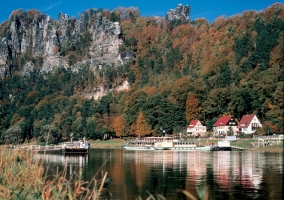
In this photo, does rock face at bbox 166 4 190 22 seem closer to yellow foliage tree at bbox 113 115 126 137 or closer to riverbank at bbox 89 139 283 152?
yellow foliage tree at bbox 113 115 126 137

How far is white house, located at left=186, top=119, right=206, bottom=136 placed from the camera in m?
88.6

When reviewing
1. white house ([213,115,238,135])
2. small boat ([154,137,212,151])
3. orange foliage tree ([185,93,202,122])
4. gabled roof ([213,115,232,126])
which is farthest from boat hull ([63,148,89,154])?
orange foliage tree ([185,93,202,122])

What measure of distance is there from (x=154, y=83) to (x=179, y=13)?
3160 inches

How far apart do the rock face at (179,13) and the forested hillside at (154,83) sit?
7838 mm

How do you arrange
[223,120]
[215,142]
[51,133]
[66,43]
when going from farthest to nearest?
[66,43], [51,133], [223,120], [215,142]

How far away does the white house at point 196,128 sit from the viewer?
88.6 metres

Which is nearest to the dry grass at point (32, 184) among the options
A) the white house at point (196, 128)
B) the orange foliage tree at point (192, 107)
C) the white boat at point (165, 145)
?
the white boat at point (165, 145)

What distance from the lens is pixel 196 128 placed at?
89.3 m

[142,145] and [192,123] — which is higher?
[192,123]

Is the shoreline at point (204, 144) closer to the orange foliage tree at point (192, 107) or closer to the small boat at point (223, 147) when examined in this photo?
the small boat at point (223, 147)

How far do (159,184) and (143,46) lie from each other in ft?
449

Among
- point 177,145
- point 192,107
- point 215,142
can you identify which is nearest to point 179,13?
point 192,107

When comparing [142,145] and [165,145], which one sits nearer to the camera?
[165,145]

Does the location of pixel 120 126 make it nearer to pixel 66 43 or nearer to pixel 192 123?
pixel 192 123
